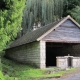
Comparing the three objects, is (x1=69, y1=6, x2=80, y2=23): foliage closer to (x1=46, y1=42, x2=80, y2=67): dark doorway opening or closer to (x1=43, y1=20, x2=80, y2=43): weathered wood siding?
(x1=46, y1=42, x2=80, y2=67): dark doorway opening

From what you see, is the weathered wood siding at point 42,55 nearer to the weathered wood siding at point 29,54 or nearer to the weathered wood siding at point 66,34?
the weathered wood siding at point 29,54

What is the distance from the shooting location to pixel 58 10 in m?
44.1

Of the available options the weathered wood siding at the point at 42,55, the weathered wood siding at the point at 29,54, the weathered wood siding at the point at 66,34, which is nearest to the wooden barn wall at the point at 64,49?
the weathered wood siding at the point at 66,34

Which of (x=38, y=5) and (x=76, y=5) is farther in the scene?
(x=76, y=5)

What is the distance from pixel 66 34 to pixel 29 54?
4.45m

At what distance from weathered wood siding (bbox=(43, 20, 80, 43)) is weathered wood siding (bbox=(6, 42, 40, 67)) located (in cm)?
167

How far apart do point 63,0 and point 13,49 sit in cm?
1472

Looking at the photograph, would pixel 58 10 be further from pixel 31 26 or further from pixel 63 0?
pixel 31 26

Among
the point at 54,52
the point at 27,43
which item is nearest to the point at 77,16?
the point at 54,52

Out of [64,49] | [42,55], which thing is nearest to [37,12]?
[64,49]

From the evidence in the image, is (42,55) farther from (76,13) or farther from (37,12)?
(76,13)

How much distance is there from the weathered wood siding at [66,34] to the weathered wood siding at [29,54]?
167cm

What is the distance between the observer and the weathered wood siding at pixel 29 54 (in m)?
25.0

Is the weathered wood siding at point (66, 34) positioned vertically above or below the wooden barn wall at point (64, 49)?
above
